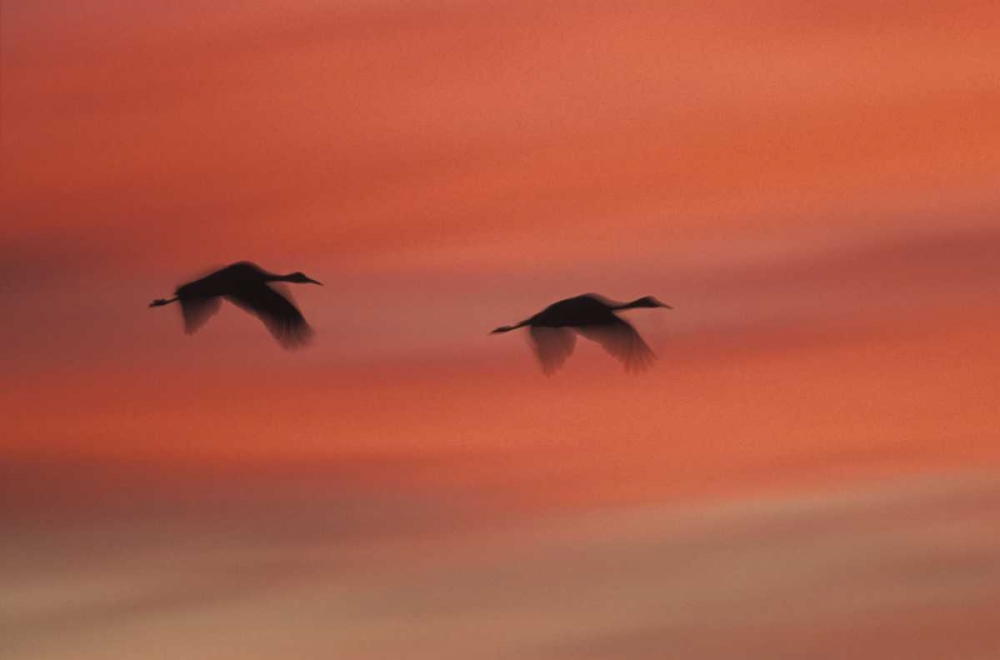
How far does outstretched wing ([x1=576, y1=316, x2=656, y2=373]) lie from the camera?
4725 cm

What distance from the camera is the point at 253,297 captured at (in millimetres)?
47531

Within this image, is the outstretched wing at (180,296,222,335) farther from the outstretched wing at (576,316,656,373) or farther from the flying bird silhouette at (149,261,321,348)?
the outstretched wing at (576,316,656,373)

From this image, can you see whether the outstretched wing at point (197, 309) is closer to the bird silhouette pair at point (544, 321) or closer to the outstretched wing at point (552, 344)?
the bird silhouette pair at point (544, 321)

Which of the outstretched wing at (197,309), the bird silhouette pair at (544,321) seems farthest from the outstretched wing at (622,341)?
the outstretched wing at (197,309)

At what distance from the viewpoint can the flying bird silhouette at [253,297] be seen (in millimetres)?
45844

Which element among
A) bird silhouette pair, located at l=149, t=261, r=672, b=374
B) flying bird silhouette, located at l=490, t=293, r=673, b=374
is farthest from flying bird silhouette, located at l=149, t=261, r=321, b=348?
flying bird silhouette, located at l=490, t=293, r=673, b=374

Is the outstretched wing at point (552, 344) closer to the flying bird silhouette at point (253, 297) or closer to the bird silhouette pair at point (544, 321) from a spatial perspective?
the bird silhouette pair at point (544, 321)

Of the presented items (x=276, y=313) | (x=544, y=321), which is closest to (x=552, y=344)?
(x=544, y=321)

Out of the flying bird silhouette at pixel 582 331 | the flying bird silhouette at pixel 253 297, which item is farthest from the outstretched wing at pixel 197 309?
the flying bird silhouette at pixel 582 331

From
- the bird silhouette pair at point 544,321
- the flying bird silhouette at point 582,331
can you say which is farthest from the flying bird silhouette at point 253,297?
the flying bird silhouette at point 582,331

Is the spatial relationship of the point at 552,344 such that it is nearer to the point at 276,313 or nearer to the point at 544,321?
the point at 544,321

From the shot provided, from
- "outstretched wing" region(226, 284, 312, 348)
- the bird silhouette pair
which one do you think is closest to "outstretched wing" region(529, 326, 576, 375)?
the bird silhouette pair

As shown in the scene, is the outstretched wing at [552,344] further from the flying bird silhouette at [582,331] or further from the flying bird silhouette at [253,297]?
the flying bird silhouette at [253,297]

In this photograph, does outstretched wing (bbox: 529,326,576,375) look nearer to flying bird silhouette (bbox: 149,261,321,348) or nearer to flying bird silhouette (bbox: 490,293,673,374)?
flying bird silhouette (bbox: 490,293,673,374)
